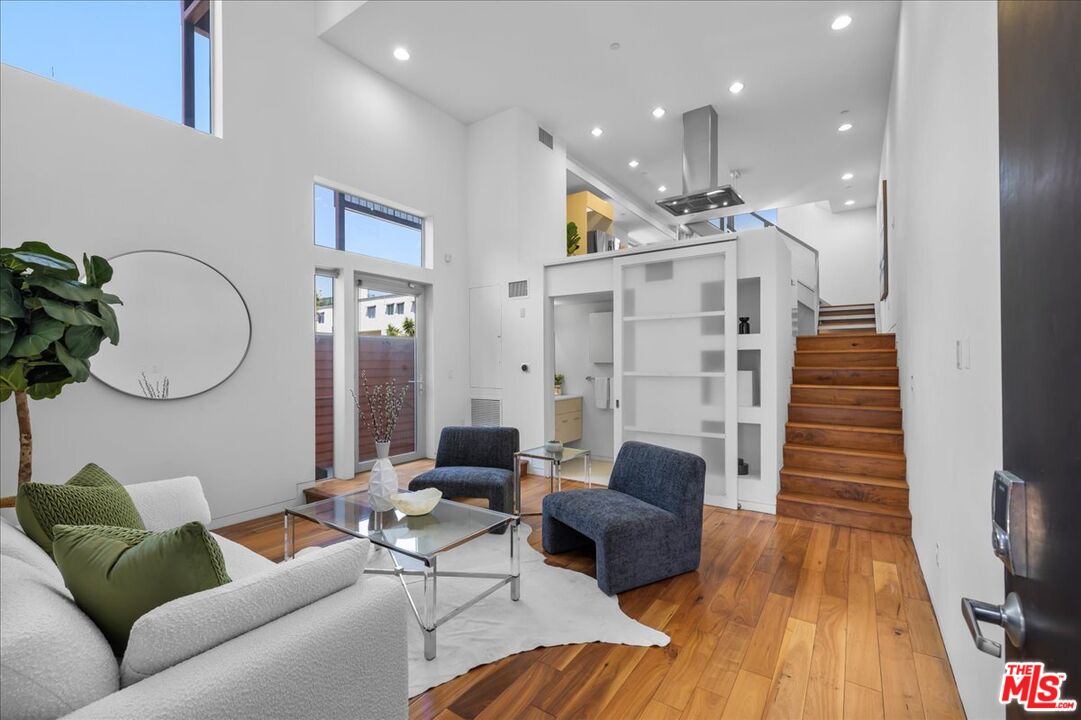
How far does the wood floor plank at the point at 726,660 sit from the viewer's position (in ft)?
6.06

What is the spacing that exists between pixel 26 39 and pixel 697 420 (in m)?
5.29

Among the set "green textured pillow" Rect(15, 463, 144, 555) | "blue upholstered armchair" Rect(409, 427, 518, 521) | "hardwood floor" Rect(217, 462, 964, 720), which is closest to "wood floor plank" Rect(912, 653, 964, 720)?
"hardwood floor" Rect(217, 462, 964, 720)

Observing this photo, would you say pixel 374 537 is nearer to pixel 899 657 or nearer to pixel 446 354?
pixel 899 657

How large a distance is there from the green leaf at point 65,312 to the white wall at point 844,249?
979cm

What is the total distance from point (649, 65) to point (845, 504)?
4.22 m

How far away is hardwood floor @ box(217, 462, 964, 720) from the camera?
1.73m

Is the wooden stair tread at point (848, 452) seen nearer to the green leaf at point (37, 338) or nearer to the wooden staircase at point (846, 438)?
the wooden staircase at point (846, 438)

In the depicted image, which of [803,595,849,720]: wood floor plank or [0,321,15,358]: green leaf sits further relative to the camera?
[0,321,15,358]: green leaf

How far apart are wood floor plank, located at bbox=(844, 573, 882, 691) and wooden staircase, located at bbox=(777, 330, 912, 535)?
3.37 ft

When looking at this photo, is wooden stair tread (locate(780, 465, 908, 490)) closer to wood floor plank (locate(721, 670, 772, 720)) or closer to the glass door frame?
wood floor plank (locate(721, 670, 772, 720))

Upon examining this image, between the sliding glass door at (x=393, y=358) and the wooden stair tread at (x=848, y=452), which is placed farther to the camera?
the sliding glass door at (x=393, y=358)

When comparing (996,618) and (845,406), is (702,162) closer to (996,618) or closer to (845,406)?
(845,406)

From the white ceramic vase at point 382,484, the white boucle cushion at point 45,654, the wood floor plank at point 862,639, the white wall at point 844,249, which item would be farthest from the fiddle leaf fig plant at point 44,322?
the white wall at point 844,249

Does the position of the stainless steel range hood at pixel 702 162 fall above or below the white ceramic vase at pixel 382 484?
above
